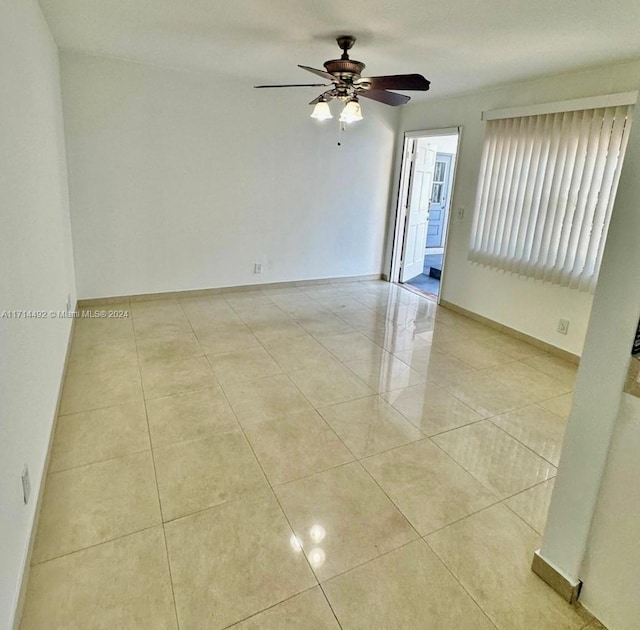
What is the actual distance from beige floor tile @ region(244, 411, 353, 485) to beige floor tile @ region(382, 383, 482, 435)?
55 centimetres

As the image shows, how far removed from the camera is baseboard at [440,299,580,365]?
12.1ft

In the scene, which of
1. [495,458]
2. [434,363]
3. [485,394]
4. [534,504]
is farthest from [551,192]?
[534,504]

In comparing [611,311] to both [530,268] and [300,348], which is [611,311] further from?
[530,268]

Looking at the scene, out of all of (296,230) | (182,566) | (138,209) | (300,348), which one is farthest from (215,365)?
(296,230)

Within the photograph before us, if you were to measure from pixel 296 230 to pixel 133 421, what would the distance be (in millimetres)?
3366

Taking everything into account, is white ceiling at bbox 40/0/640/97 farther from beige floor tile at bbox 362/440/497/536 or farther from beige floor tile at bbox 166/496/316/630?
beige floor tile at bbox 166/496/316/630

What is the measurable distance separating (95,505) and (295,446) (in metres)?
0.97

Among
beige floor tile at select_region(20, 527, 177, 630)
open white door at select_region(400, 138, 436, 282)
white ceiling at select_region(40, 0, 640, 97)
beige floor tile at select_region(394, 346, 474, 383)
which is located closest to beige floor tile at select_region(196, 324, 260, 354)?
beige floor tile at select_region(394, 346, 474, 383)

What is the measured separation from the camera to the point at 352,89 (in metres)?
2.92

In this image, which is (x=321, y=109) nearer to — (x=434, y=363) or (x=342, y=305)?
(x=434, y=363)

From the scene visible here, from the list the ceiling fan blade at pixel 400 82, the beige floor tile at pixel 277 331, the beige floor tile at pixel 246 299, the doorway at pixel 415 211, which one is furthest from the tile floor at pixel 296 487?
the doorway at pixel 415 211

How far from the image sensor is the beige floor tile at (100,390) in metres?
2.59

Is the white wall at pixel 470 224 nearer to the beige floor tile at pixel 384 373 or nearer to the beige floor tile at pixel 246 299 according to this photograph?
the beige floor tile at pixel 384 373

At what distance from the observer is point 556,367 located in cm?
354
